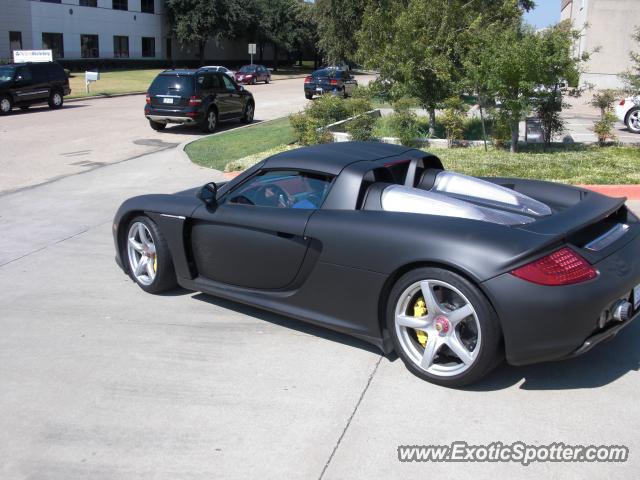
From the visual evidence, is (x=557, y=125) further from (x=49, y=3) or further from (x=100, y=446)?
(x=49, y=3)

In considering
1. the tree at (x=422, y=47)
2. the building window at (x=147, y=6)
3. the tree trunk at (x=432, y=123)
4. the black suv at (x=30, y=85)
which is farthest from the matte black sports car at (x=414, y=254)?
the building window at (x=147, y=6)

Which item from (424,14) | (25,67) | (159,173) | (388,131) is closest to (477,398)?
(159,173)

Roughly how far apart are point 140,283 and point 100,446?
2.43 meters

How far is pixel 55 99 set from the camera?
2567 cm

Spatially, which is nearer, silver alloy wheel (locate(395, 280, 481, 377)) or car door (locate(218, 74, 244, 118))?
silver alloy wheel (locate(395, 280, 481, 377))

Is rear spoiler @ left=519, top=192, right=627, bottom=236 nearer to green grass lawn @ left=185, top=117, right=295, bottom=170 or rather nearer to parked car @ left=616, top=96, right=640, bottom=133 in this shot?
green grass lawn @ left=185, top=117, right=295, bottom=170

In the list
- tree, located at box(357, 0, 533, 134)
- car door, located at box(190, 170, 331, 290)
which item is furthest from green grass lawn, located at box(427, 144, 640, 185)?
car door, located at box(190, 170, 331, 290)

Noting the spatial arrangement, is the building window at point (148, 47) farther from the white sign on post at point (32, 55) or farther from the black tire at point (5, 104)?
the black tire at point (5, 104)

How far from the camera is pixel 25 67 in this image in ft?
78.7

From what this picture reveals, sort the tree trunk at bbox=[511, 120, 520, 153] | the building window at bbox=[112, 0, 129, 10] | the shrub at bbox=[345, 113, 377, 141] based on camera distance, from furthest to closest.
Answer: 1. the building window at bbox=[112, 0, 129, 10]
2. the shrub at bbox=[345, 113, 377, 141]
3. the tree trunk at bbox=[511, 120, 520, 153]

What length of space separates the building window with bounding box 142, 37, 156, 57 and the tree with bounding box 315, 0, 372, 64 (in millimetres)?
26832

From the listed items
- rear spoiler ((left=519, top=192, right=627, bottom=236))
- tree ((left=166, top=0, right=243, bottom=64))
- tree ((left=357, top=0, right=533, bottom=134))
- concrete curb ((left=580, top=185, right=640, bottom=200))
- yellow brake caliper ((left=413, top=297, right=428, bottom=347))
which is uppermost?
tree ((left=166, top=0, right=243, bottom=64))

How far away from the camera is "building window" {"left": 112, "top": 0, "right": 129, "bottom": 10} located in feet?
180

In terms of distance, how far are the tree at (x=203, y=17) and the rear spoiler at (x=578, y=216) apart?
5777 centimetres
